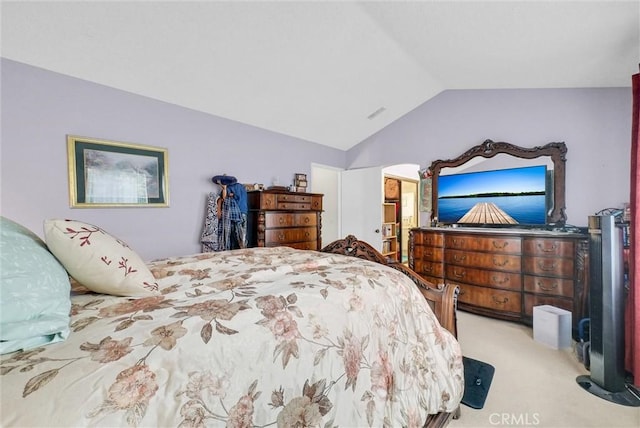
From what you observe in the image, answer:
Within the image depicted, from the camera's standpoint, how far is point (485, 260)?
307 cm

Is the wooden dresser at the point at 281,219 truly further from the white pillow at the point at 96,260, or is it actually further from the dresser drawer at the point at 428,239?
the white pillow at the point at 96,260

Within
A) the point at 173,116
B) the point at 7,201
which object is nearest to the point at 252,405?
the point at 7,201

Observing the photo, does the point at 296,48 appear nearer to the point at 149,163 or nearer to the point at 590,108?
the point at 149,163

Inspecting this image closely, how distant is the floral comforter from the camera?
22.8 inches

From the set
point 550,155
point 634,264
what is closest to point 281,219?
point 634,264

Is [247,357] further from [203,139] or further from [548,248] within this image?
[548,248]

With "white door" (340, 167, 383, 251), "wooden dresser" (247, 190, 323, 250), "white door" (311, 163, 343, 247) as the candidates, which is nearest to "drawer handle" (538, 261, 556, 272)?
"white door" (340, 167, 383, 251)

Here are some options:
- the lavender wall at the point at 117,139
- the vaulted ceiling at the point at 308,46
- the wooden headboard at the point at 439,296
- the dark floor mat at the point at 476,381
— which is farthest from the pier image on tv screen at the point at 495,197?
the lavender wall at the point at 117,139

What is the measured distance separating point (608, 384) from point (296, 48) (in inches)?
136

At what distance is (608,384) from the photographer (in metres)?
1.80

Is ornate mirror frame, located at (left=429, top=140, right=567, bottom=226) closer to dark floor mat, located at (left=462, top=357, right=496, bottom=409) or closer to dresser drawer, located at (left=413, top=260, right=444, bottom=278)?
dresser drawer, located at (left=413, top=260, right=444, bottom=278)

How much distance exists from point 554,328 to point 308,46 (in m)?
3.33

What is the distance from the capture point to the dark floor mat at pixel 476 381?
1.73 metres

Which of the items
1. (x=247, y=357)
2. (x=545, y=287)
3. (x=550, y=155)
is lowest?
(x=545, y=287)
